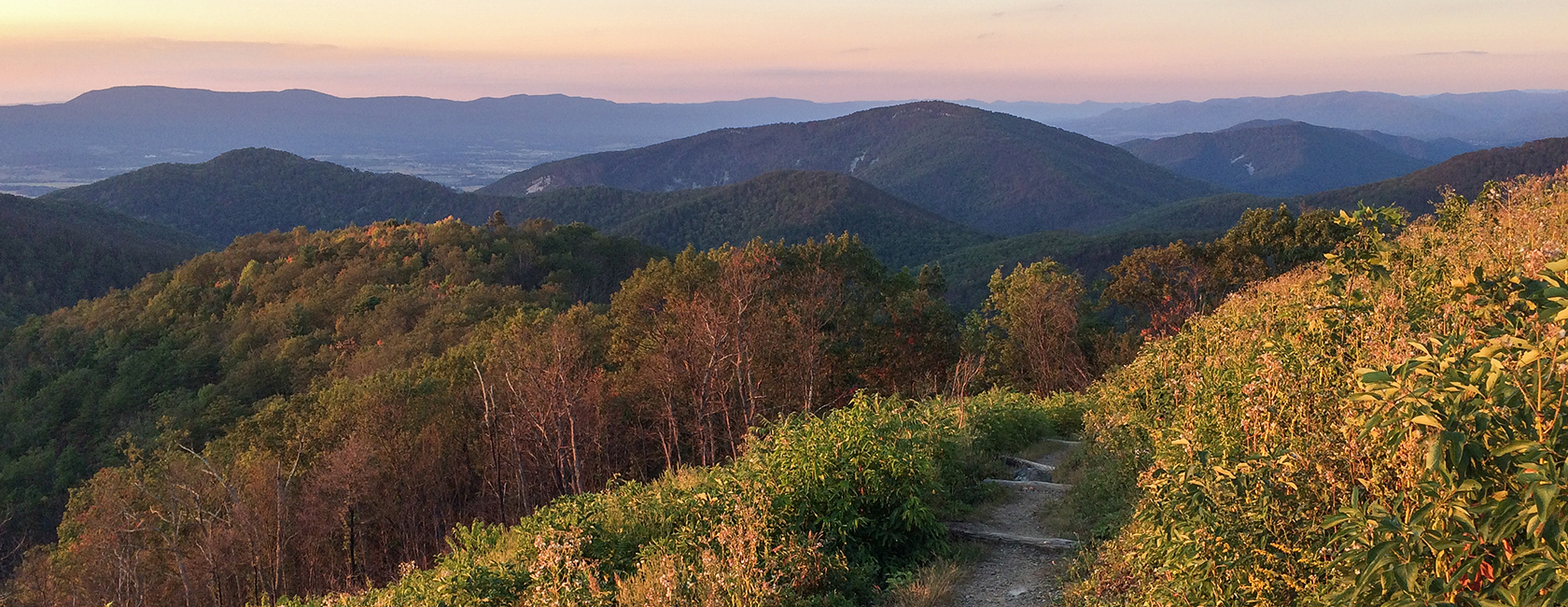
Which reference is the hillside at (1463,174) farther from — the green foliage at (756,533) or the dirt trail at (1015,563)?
the green foliage at (756,533)

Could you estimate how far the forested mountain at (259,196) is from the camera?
126 m

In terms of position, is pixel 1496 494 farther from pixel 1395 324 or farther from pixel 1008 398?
pixel 1008 398

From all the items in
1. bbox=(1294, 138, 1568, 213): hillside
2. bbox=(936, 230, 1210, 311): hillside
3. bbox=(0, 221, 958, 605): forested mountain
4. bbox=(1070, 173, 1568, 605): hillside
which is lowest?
bbox=(936, 230, 1210, 311): hillside

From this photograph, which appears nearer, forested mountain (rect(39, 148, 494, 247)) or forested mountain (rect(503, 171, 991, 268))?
forested mountain (rect(503, 171, 991, 268))

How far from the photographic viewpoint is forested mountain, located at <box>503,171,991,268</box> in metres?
106

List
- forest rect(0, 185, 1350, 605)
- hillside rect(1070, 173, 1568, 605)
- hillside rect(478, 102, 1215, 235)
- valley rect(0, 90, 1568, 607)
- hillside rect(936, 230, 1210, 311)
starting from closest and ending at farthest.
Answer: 1. hillside rect(1070, 173, 1568, 605)
2. valley rect(0, 90, 1568, 607)
3. forest rect(0, 185, 1350, 605)
4. hillside rect(936, 230, 1210, 311)
5. hillside rect(478, 102, 1215, 235)

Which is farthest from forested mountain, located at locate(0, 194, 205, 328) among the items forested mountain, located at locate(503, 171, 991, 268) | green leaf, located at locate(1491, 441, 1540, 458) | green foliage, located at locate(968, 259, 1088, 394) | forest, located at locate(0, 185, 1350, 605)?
green leaf, located at locate(1491, 441, 1540, 458)

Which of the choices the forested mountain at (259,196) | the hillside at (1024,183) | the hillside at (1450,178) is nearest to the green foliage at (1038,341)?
the hillside at (1450,178)

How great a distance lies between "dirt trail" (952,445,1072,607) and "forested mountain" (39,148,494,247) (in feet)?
450

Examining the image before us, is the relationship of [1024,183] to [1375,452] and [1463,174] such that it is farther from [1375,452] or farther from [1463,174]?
[1375,452]

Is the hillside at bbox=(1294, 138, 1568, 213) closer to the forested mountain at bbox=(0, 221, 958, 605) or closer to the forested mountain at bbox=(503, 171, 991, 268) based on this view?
the forested mountain at bbox=(503, 171, 991, 268)

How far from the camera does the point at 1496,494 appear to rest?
8.93ft

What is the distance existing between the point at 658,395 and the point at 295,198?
447ft

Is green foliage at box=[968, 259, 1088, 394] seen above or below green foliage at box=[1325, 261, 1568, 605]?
below
